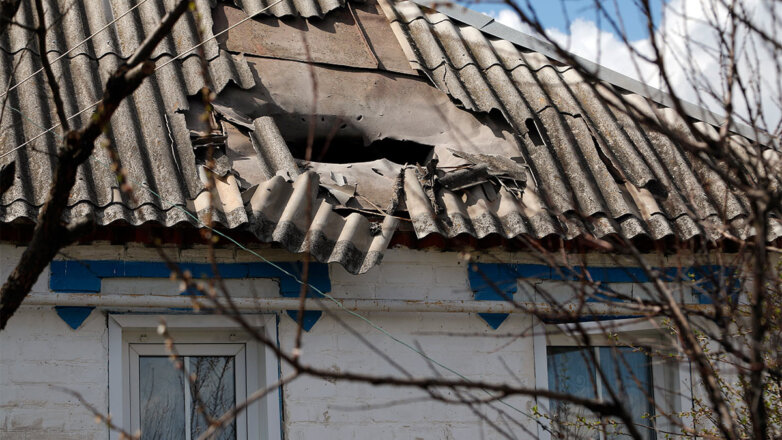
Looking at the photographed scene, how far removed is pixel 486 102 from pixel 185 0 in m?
3.72

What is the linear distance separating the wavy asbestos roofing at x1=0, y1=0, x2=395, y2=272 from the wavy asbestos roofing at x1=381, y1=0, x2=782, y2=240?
602 mm

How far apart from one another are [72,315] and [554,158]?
298 cm

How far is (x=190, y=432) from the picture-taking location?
539 cm

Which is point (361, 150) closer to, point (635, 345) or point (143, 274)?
point (143, 274)

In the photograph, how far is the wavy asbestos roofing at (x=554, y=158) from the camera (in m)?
5.75

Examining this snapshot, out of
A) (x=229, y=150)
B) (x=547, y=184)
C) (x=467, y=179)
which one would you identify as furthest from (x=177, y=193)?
(x=547, y=184)

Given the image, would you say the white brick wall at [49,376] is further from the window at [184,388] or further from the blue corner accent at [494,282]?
the blue corner accent at [494,282]

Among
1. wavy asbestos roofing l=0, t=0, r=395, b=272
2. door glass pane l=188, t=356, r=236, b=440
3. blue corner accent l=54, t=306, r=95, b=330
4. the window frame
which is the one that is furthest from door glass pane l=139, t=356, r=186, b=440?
the window frame

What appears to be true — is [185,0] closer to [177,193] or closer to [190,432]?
[177,193]

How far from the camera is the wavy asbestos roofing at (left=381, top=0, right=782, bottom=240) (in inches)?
227

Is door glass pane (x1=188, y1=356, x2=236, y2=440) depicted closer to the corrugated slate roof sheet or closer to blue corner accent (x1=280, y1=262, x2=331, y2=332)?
blue corner accent (x1=280, y1=262, x2=331, y2=332)

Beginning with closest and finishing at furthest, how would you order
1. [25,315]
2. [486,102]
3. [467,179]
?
[25,315] < [467,179] < [486,102]

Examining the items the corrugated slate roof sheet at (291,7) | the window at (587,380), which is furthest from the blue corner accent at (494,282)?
the corrugated slate roof sheet at (291,7)

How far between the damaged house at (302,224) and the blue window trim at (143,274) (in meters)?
0.01
